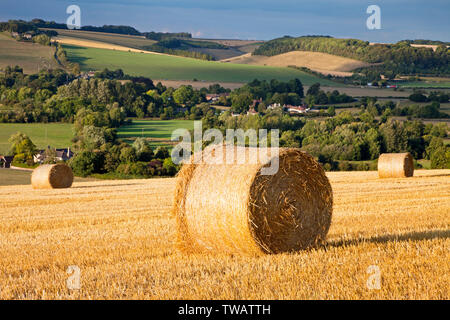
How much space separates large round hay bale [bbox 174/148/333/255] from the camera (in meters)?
8.55

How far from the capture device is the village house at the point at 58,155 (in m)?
52.6

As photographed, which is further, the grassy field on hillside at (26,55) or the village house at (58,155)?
the grassy field on hillside at (26,55)

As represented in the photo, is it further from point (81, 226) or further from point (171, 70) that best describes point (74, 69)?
point (81, 226)

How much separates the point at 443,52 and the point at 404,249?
10039 centimetres

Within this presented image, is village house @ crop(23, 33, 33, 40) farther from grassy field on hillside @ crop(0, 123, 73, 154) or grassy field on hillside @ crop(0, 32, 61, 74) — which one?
grassy field on hillside @ crop(0, 123, 73, 154)

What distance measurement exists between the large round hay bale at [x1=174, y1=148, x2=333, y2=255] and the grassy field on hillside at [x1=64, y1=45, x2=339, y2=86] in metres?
98.3

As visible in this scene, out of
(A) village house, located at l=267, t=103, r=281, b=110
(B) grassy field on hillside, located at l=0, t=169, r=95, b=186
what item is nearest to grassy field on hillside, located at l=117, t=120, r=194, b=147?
(A) village house, located at l=267, t=103, r=281, b=110

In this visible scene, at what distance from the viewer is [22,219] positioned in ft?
46.7

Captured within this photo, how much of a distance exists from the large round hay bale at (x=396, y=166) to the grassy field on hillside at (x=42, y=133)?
121ft

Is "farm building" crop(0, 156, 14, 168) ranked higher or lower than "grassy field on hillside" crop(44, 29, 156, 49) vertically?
lower

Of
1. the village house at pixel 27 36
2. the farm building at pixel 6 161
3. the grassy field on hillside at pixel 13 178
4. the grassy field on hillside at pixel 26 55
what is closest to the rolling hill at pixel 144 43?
the village house at pixel 27 36

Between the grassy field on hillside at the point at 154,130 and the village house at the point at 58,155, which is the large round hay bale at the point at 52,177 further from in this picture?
the grassy field on hillside at the point at 154,130
